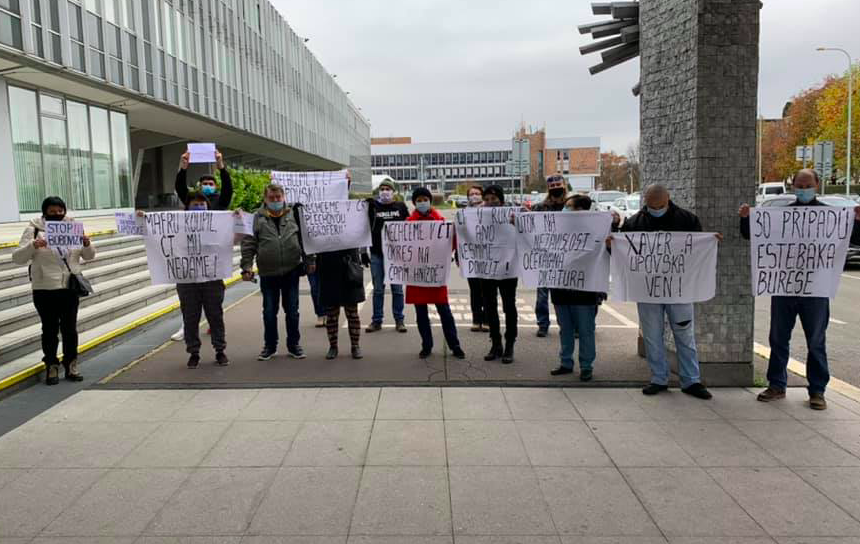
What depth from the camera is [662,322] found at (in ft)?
19.5

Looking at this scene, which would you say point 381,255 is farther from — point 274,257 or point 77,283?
point 77,283

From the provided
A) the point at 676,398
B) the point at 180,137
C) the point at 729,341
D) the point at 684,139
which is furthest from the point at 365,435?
the point at 180,137

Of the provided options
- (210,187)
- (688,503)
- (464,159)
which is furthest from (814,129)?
(464,159)

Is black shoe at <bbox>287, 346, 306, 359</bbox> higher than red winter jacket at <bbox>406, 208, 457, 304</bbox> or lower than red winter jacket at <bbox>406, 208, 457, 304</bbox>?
lower

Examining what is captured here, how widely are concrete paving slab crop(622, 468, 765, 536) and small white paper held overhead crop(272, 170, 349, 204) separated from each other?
590cm

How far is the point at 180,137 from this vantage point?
35.8 meters

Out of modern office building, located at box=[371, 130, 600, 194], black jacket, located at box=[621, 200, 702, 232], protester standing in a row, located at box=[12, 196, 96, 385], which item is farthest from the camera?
modern office building, located at box=[371, 130, 600, 194]

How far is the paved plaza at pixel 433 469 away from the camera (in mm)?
3514

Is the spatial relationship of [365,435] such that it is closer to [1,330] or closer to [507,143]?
[1,330]

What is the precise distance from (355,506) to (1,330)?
5.45 metres

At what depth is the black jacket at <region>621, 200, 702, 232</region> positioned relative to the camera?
5805mm

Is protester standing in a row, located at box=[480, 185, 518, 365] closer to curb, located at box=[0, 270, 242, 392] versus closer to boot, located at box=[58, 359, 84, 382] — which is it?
boot, located at box=[58, 359, 84, 382]

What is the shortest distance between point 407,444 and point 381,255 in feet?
14.8

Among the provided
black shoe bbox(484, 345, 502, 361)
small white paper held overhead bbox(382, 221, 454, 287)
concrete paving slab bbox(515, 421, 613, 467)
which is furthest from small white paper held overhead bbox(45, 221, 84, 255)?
concrete paving slab bbox(515, 421, 613, 467)
